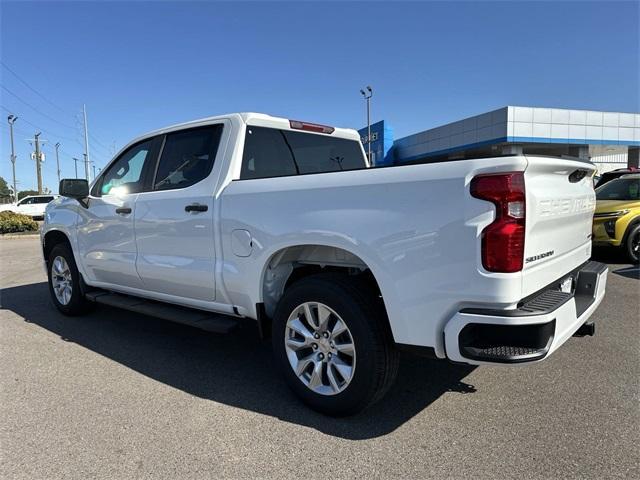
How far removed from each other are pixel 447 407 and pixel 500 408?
345 mm

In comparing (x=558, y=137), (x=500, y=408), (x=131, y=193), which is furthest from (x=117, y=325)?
(x=558, y=137)

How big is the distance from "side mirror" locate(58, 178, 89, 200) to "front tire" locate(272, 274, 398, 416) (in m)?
3.05

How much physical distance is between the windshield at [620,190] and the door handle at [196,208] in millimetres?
8463

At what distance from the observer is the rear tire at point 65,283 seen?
5559 millimetres

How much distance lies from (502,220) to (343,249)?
948mm

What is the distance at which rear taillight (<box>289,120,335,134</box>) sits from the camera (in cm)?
434

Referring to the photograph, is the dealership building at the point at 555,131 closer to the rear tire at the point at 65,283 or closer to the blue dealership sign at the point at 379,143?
the blue dealership sign at the point at 379,143

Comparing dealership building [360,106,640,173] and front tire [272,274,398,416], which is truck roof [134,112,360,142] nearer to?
front tire [272,274,398,416]

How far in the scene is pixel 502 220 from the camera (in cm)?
234

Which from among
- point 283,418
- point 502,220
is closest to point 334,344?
point 283,418

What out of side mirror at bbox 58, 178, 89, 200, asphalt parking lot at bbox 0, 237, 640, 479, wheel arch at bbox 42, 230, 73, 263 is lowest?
asphalt parking lot at bbox 0, 237, 640, 479

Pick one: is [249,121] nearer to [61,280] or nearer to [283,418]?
[283,418]

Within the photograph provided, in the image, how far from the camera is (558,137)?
95.7ft

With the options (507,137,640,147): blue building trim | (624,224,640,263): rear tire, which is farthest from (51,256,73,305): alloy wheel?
(507,137,640,147): blue building trim
